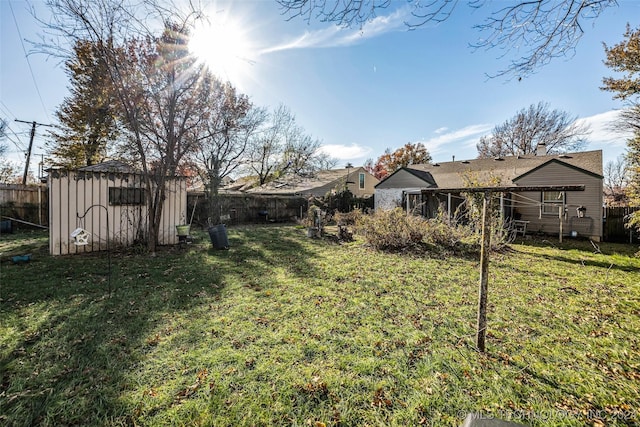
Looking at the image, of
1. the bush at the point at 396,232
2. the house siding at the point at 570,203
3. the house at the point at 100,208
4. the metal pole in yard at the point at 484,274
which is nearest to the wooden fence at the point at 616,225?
the house siding at the point at 570,203

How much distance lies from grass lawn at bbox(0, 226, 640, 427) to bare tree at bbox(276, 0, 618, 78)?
11.3 ft

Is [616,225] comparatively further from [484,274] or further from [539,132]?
[539,132]

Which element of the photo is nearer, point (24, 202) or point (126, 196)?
point (126, 196)

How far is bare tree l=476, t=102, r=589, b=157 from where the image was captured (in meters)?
21.6

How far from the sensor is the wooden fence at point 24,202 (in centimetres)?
1077

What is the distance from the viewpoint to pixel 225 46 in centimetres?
548

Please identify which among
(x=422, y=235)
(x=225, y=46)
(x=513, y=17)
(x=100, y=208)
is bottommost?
(x=422, y=235)

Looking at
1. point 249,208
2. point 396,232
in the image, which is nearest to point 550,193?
point 396,232

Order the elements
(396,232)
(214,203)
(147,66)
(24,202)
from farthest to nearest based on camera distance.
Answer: (214,203)
(24,202)
(396,232)
(147,66)

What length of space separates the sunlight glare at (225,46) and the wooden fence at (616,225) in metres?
14.7

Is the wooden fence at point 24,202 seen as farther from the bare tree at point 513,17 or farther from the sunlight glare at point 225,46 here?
the bare tree at point 513,17

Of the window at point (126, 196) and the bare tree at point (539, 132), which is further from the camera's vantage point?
the bare tree at point (539, 132)

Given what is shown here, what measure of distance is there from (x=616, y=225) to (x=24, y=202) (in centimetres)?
2489

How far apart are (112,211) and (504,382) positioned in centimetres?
920
